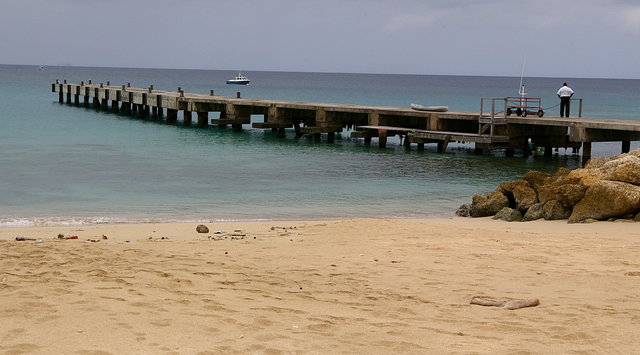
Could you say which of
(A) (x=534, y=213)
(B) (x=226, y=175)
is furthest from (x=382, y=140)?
(A) (x=534, y=213)

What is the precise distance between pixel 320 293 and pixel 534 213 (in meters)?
7.59

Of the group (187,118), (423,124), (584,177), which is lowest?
→ (584,177)

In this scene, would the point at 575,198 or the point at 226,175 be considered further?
the point at 226,175

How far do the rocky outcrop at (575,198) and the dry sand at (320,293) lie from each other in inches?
76.2

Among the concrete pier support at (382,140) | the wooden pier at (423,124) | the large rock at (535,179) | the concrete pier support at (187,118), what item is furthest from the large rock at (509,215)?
the concrete pier support at (187,118)

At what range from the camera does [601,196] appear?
13648 mm

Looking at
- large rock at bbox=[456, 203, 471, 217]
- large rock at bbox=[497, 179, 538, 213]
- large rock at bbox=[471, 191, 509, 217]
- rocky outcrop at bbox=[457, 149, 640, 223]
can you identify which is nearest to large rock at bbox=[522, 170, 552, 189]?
rocky outcrop at bbox=[457, 149, 640, 223]

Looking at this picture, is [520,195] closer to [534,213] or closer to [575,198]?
[534,213]

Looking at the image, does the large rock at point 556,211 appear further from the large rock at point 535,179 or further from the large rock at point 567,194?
the large rock at point 535,179

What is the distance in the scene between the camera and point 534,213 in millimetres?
14367

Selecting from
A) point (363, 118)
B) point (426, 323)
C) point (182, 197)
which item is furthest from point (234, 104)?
point (426, 323)

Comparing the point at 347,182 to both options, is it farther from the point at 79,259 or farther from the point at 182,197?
the point at 79,259

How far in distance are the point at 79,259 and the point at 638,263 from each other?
248 inches

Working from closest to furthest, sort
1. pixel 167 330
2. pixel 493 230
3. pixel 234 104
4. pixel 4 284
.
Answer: pixel 167 330
pixel 4 284
pixel 493 230
pixel 234 104
